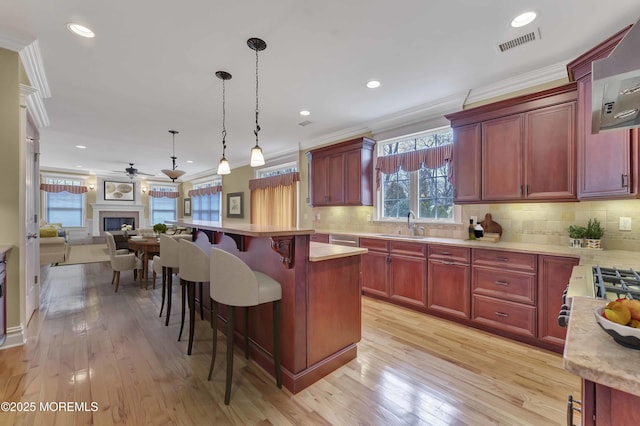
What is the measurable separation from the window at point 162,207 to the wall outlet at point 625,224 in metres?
12.5

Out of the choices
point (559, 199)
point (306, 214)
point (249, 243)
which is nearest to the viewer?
point (249, 243)

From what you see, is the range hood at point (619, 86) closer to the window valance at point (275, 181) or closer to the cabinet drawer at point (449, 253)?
the cabinet drawer at point (449, 253)

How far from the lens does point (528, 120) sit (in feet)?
9.16

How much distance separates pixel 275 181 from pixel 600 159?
5422 millimetres

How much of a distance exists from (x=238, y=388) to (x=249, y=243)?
1.10m

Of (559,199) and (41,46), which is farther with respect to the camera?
(559,199)

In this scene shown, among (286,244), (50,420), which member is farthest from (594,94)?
(50,420)

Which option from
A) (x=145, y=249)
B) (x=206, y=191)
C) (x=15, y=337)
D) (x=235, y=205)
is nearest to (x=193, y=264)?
(x=15, y=337)

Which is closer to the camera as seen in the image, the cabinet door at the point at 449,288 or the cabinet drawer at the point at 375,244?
the cabinet door at the point at 449,288

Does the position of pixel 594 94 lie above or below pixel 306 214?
above

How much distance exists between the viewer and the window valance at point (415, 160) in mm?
3605

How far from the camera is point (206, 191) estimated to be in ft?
31.0

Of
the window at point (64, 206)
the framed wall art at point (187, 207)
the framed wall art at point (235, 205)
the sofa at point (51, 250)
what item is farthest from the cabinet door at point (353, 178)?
the window at point (64, 206)

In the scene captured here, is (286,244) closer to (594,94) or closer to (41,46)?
(594,94)
